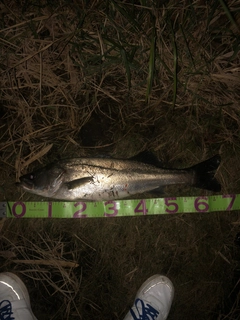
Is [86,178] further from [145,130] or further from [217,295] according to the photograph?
[217,295]

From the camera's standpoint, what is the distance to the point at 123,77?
3.10m

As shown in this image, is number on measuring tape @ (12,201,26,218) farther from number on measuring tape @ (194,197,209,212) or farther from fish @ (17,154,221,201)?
number on measuring tape @ (194,197,209,212)

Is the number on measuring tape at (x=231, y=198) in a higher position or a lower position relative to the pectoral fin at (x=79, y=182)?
lower

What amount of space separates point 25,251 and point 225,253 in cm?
248

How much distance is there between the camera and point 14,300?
2.97 m

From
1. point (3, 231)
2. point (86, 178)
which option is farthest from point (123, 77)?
point (3, 231)

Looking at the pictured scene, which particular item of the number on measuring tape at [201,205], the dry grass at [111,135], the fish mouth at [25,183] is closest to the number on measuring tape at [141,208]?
the dry grass at [111,135]

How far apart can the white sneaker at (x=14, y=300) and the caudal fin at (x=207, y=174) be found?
2.44 meters

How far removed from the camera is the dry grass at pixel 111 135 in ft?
9.85

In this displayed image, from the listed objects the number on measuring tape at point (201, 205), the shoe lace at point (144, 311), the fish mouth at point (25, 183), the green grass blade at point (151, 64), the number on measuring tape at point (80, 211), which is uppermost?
the green grass blade at point (151, 64)

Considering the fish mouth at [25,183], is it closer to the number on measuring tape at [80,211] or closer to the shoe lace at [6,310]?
the number on measuring tape at [80,211]

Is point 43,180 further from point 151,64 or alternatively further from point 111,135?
point 151,64

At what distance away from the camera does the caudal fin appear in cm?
289

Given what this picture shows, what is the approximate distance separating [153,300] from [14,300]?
5.48 feet
